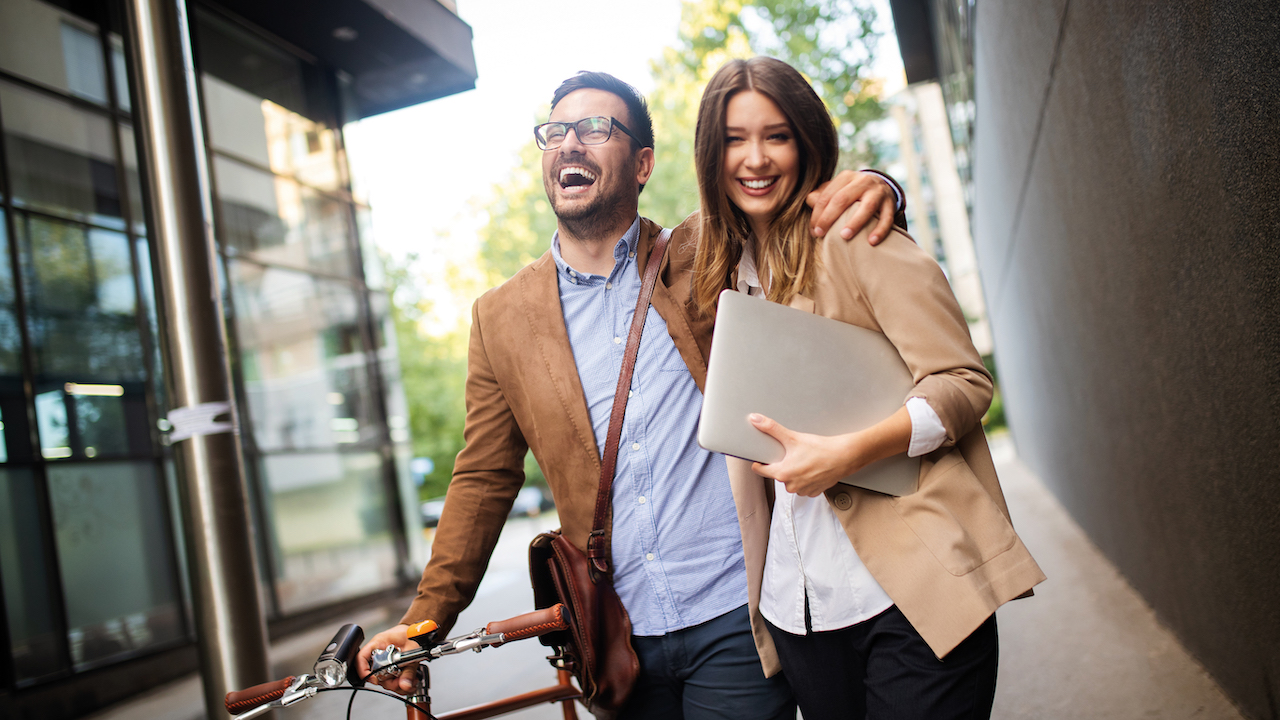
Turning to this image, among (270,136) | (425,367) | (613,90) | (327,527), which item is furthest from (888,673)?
(425,367)

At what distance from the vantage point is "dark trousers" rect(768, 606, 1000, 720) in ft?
5.16

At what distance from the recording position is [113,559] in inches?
300

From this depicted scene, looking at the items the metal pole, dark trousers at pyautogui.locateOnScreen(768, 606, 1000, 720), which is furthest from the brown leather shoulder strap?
the metal pole

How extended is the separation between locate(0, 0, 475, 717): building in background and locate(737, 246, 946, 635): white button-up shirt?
4.29 metres

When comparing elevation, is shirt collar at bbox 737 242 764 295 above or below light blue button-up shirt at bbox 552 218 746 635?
above

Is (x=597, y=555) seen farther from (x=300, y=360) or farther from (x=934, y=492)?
(x=300, y=360)

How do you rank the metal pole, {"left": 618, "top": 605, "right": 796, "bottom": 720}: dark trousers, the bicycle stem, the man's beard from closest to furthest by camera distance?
the bicycle stem → {"left": 618, "top": 605, "right": 796, "bottom": 720}: dark trousers → the man's beard → the metal pole

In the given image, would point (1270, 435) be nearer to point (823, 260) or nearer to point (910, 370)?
point (910, 370)

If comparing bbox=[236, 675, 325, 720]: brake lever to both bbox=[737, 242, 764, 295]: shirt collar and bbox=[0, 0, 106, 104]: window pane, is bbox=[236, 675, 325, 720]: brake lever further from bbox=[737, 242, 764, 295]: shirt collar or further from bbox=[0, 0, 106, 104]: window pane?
bbox=[0, 0, 106, 104]: window pane

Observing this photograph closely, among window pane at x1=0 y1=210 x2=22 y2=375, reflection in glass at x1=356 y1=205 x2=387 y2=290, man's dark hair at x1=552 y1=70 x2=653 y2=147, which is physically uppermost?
reflection in glass at x1=356 y1=205 x2=387 y2=290

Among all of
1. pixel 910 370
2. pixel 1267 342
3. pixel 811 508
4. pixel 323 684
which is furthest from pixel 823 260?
pixel 323 684

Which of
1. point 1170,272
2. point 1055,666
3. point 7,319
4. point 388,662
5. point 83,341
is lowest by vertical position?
point 1055,666

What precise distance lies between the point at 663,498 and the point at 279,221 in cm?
947

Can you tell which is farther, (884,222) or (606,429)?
(606,429)
